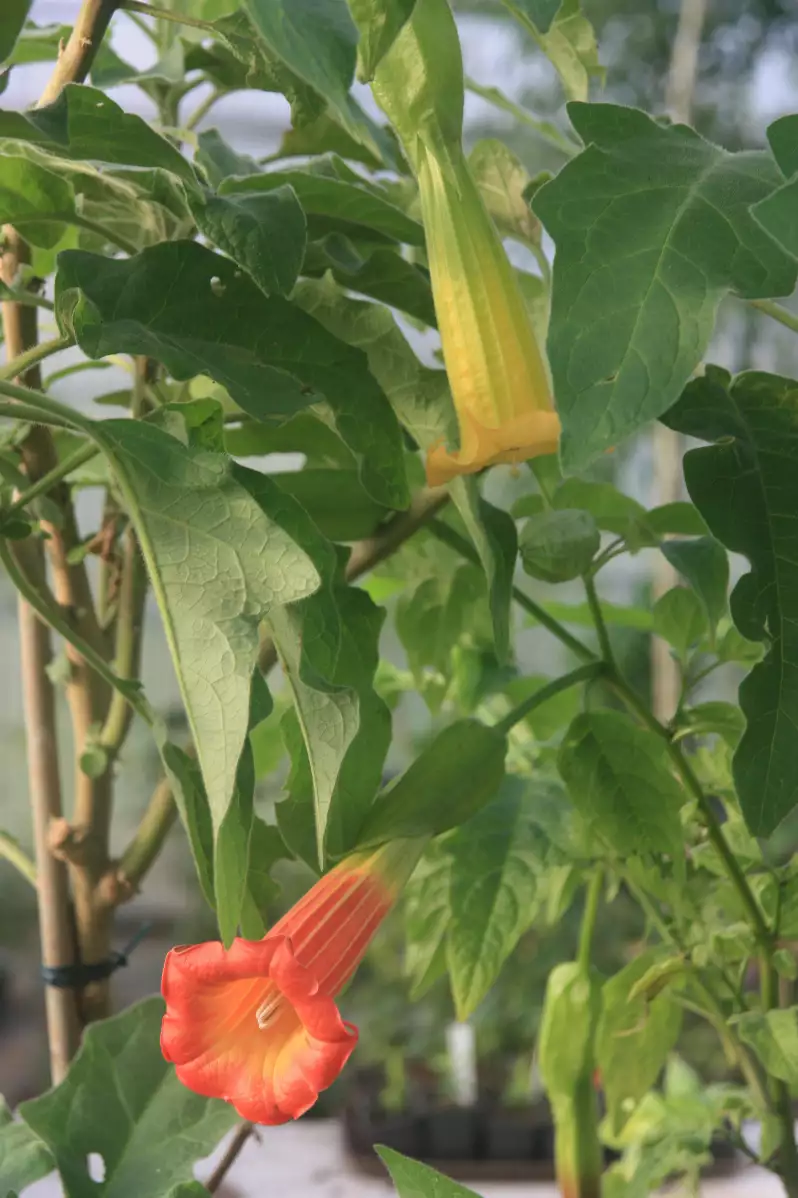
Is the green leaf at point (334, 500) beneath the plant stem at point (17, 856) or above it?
above

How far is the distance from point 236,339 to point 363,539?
3.5 inches

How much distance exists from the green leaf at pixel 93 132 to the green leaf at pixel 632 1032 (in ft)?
0.94

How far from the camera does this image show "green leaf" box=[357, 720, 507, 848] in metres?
0.29

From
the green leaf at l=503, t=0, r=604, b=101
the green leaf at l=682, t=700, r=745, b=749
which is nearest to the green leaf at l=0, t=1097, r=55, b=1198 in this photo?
the green leaf at l=682, t=700, r=745, b=749

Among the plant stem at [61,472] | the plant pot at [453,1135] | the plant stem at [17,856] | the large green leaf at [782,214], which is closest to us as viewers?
the large green leaf at [782,214]

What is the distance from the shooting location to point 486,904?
0.35 metres

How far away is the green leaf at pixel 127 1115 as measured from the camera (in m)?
0.33

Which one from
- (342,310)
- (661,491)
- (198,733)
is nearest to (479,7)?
(661,491)

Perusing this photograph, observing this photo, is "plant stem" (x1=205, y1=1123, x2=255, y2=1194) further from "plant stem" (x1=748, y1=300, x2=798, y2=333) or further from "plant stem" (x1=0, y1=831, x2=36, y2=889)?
"plant stem" (x1=748, y1=300, x2=798, y2=333)

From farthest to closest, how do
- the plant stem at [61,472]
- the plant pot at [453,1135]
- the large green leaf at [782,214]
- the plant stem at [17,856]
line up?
1. the plant pot at [453,1135]
2. the plant stem at [17,856]
3. the plant stem at [61,472]
4. the large green leaf at [782,214]

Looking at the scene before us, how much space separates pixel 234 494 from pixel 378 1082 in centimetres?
107

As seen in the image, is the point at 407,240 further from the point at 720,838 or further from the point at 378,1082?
the point at 378,1082

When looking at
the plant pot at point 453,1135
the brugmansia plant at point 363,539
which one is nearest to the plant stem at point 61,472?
the brugmansia plant at point 363,539

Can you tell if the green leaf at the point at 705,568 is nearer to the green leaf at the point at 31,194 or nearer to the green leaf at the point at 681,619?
the green leaf at the point at 681,619
